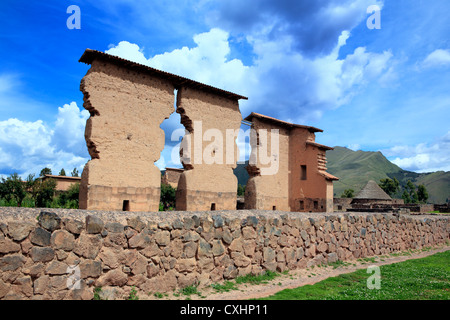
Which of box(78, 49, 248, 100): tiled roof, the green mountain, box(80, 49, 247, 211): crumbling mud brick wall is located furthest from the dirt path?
the green mountain

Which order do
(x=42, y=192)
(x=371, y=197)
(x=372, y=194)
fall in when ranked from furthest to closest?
1. (x=372, y=194)
2. (x=371, y=197)
3. (x=42, y=192)

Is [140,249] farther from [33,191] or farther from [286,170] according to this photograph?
[33,191]

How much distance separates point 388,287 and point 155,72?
40.2ft

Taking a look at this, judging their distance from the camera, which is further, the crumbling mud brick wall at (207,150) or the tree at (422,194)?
the tree at (422,194)

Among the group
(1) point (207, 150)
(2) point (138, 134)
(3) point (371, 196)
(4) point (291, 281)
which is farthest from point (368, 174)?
(4) point (291, 281)

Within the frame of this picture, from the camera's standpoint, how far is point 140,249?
6.74 metres

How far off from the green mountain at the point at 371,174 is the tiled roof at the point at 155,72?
87.3 m

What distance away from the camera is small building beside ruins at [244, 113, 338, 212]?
19.3 m

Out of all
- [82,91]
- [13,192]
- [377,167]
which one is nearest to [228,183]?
[82,91]

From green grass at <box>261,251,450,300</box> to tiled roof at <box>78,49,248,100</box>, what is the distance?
35.4 ft

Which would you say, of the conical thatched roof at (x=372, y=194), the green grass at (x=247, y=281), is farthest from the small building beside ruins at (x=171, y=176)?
the green grass at (x=247, y=281)

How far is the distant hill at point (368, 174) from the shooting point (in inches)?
4203

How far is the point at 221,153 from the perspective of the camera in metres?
16.9

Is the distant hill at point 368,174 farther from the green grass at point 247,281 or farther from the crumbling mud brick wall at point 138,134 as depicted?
the green grass at point 247,281
